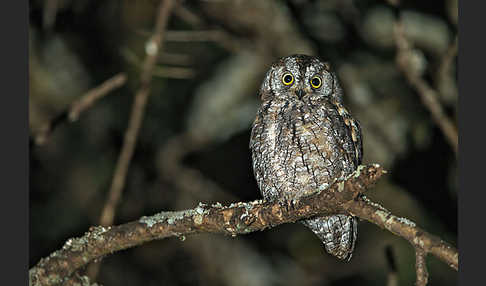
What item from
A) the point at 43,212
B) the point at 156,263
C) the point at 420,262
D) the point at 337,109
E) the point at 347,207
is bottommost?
the point at 156,263

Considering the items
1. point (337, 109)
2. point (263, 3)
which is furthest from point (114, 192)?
point (263, 3)

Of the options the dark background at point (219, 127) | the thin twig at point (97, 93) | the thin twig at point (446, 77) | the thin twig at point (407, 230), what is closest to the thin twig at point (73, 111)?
the thin twig at point (97, 93)

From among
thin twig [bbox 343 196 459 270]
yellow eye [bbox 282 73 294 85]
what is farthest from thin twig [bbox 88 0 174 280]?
thin twig [bbox 343 196 459 270]

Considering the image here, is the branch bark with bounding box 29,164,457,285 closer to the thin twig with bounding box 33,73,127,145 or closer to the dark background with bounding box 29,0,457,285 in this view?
the thin twig with bounding box 33,73,127,145

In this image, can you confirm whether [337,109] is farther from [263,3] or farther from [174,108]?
[174,108]

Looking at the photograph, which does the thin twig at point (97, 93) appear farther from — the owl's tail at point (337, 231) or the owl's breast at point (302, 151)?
the owl's tail at point (337, 231)

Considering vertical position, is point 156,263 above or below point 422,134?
below
